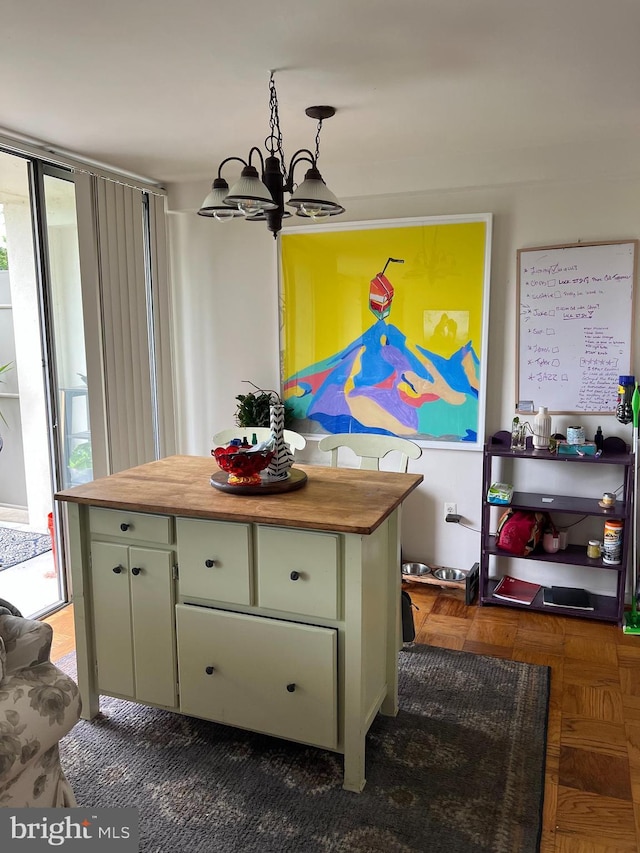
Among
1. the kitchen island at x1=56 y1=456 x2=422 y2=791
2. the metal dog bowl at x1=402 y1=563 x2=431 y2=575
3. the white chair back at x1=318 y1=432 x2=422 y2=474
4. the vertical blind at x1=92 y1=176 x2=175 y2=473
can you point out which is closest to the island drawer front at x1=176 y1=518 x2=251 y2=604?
the kitchen island at x1=56 y1=456 x2=422 y2=791

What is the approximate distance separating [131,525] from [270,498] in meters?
0.50

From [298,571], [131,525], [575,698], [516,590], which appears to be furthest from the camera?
[516,590]

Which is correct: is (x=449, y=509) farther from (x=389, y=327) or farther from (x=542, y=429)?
(x=389, y=327)

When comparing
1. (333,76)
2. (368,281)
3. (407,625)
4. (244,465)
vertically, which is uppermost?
(333,76)

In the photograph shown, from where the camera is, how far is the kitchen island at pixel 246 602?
6.47 ft

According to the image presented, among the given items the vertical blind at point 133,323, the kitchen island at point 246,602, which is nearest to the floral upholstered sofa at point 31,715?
the kitchen island at point 246,602

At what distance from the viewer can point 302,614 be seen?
6.61 feet

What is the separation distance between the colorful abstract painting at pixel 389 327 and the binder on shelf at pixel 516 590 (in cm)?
79

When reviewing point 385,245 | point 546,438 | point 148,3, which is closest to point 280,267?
point 385,245

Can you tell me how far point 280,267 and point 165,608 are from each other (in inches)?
94.5

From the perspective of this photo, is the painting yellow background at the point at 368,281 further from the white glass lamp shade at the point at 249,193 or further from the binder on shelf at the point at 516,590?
the white glass lamp shade at the point at 249,193

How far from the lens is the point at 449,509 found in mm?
3781

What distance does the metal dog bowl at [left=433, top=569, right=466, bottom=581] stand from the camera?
12.2 feet

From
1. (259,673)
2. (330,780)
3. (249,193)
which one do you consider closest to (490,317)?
(249,193)
